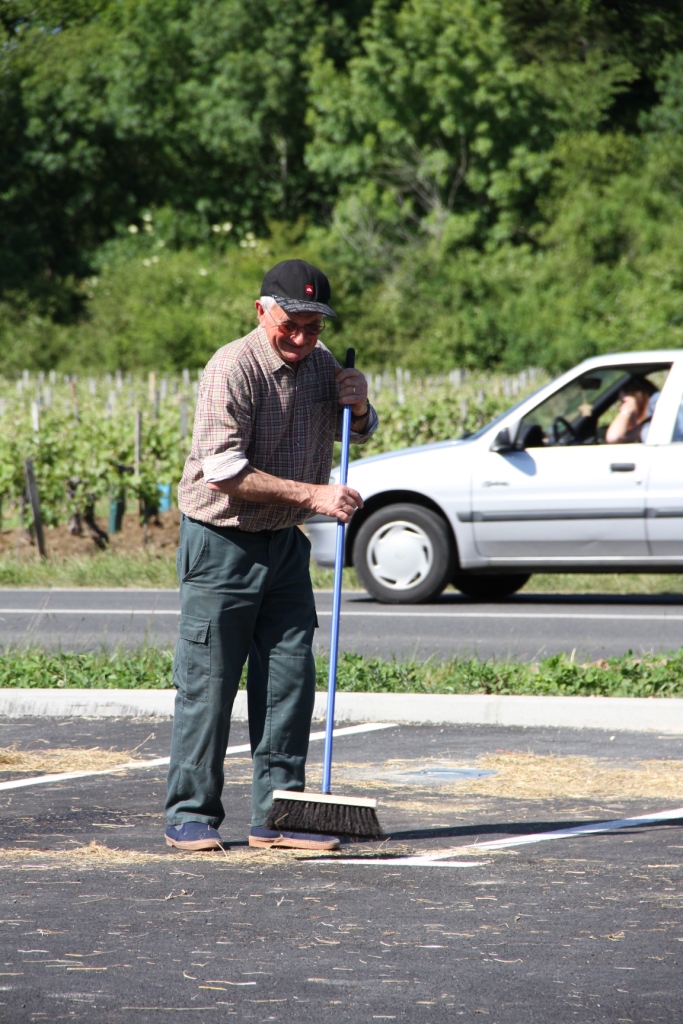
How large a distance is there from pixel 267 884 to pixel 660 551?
25.1ft

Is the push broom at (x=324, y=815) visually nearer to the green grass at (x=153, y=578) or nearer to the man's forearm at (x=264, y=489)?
the man's forearm at (x=264, y=489)

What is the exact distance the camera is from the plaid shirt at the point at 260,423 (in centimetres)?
492

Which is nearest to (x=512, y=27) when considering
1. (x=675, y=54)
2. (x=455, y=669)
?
(x=675, y=54)

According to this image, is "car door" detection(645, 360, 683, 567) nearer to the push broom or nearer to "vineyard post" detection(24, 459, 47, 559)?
"vineyard post" detection(24, 459, 47, 559)

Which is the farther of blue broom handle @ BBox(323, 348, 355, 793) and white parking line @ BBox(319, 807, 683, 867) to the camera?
blue broom handle @ BBox(323, 348, 355, 793)

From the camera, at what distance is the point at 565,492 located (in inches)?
465

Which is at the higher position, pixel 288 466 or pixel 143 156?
pixel 143 156

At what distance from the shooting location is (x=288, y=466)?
511 centimetres

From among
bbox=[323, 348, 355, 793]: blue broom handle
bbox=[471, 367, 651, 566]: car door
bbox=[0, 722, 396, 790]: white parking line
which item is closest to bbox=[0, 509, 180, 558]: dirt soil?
bbox=[471, 367, 651, 566]: car door

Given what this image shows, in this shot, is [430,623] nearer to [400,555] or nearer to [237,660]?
[400,555]

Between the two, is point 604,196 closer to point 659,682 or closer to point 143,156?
point 143,156

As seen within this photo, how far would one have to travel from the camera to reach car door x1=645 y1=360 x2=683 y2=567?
11.6m

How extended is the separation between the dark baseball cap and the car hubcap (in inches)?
275

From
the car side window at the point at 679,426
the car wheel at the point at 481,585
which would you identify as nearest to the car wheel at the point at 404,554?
the car wheel at the point at 481,585
